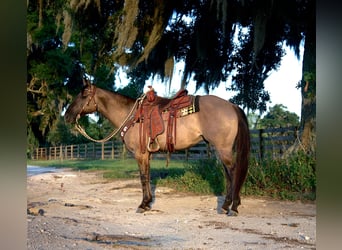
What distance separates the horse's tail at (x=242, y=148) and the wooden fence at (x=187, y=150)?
254mm

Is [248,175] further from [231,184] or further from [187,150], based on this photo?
[187,150]

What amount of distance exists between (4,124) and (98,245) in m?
1.04

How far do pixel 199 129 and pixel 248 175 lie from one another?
0.44 metres

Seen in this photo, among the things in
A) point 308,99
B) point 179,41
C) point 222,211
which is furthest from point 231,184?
point 179,41

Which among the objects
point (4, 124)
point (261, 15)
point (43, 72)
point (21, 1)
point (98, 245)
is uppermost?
point (261, 15)

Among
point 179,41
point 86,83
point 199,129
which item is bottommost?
point 199,129

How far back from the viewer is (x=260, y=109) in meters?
2.11

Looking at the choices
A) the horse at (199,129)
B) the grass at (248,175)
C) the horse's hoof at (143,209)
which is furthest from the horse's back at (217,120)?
the horse's hoof at (143,209)

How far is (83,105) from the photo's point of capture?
1780 millimetres

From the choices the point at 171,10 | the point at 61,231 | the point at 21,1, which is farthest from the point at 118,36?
the point at 21,1

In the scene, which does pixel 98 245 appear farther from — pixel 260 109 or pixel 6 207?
pixel 260 109

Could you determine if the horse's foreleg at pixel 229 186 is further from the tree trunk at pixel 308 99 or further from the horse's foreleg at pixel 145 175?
the tree trunk at pixel 308 99

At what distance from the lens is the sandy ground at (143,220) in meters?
1.36

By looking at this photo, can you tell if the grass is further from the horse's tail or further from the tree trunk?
the horse's tail
